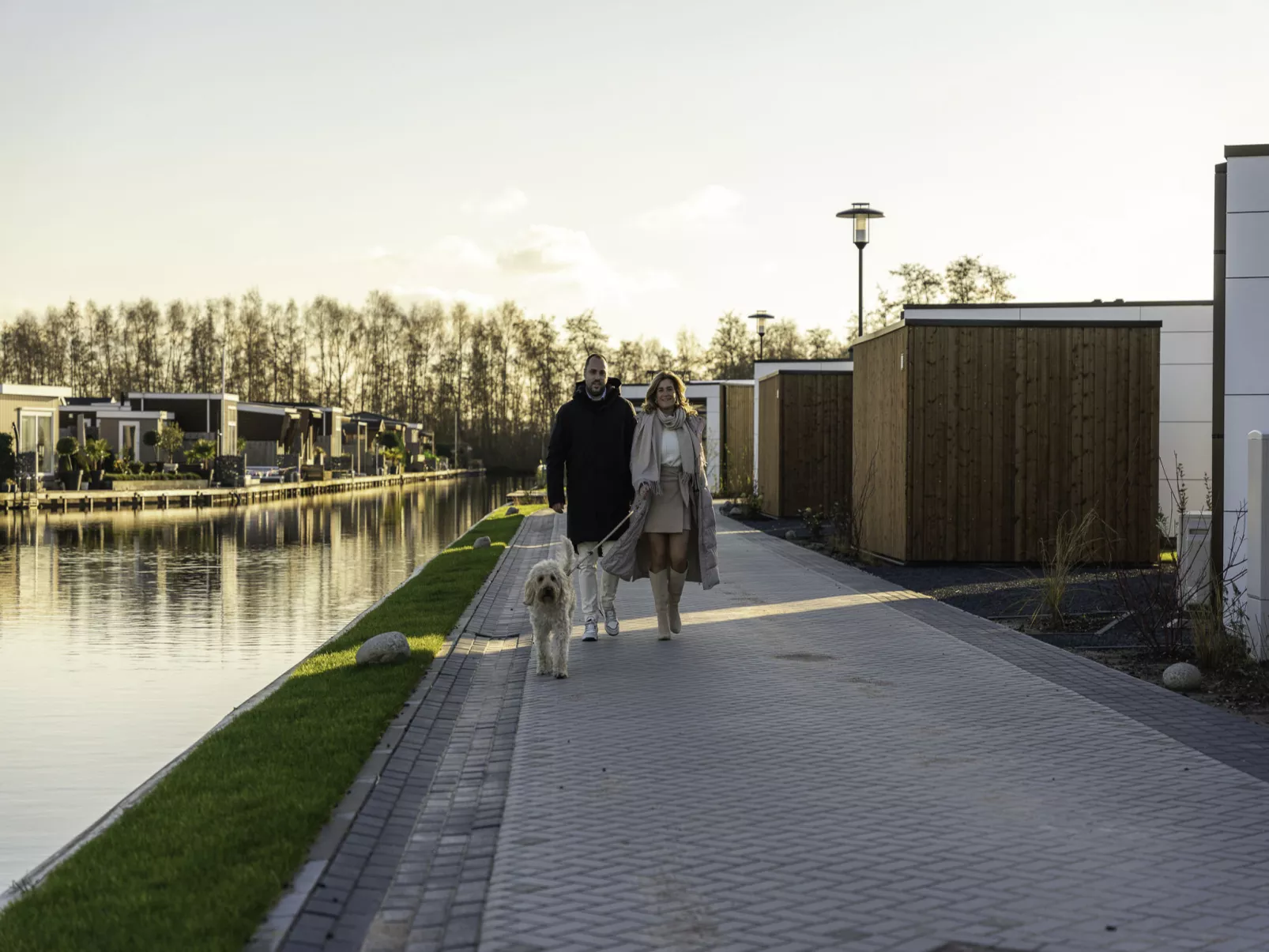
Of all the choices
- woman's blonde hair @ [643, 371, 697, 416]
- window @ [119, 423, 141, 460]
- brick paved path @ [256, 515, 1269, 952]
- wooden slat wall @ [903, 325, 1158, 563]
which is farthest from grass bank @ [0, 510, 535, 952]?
window @ [119, 423, 141, 460]

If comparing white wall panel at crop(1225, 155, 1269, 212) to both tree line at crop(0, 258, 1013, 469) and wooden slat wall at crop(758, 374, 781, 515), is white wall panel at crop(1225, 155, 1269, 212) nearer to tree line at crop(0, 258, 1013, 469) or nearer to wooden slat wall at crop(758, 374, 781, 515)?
wooden slat wall at crop(758, 374, 781, 515)

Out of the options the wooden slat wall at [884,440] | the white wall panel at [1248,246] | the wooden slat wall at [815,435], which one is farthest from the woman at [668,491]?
the wooden slat wall at [815,435]

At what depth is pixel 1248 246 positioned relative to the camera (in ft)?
32.1

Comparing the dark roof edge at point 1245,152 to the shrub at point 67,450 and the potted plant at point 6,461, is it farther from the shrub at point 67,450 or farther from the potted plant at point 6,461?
the shrub at point 67,450

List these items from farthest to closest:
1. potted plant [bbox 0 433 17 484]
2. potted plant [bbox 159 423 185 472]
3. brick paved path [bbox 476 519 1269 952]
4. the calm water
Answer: potted plant [bbox 159 423 185 472] < potted plant [bbox 0 433 17 484] < the calm water < brick paved path [bbox 476 519 1269 952]

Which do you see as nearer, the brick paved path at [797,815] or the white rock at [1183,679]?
the brick paved path at [797,815]

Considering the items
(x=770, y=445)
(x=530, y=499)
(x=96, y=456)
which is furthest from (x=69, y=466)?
(x=770, y=445)

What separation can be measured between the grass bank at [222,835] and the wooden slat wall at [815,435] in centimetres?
1899

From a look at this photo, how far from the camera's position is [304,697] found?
8.48 metres

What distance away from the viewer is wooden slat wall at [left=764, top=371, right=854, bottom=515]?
27484mm

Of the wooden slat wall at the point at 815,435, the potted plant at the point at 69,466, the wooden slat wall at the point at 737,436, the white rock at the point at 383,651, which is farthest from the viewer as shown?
the potted plant at the point at 69,466

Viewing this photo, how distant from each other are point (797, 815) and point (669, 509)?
4.98 meters

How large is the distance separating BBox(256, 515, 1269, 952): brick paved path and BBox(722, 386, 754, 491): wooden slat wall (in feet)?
86.2

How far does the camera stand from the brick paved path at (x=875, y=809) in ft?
14.2
